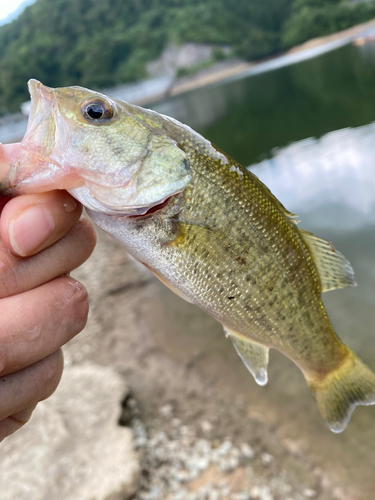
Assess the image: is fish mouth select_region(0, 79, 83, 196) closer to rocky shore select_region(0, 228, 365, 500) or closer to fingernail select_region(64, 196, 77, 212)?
fingernail select_region(64, 196, 77, 212)

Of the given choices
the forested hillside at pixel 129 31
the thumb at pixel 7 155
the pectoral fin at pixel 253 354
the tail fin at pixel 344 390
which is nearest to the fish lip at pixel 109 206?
the thumb at pixel 7 155

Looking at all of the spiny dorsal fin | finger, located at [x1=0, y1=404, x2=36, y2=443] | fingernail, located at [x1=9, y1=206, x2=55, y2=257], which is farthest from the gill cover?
finger, located at [x1=0, y1=404, x2=36, y2=443]

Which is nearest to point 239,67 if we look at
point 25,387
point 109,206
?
point 109,206

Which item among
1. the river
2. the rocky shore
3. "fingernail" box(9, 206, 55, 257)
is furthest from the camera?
the river

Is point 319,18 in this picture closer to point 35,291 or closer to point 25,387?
point 35,291

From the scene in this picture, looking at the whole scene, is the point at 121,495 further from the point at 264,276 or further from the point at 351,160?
the point at 351,160

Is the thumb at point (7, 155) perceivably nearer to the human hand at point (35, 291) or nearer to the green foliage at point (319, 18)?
the human hand at point (35, 291)
